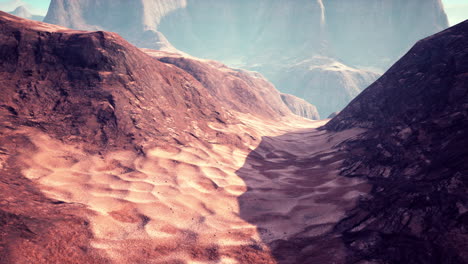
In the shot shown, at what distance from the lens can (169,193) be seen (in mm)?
8117

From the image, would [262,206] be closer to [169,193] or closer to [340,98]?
[169,193]

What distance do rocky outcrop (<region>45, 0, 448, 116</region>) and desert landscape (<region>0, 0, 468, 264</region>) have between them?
66889 mm

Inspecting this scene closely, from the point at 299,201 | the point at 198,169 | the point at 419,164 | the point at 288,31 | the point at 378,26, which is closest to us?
the point at 419,164

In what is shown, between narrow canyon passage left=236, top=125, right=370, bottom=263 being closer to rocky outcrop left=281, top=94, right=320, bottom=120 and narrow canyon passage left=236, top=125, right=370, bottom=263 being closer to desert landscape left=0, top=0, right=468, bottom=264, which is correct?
desert landscape left=0, top=0, right=468, bottom=264

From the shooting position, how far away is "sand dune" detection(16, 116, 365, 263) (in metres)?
5.84

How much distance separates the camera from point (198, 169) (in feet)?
33.3

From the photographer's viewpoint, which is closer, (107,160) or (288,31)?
(107,160)

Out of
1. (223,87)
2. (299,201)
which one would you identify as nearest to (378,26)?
(223,87)

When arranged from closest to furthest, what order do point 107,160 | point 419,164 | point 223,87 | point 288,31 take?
1. point 419,164
2. point 107,160
3. point 223,87
4. point 288,31

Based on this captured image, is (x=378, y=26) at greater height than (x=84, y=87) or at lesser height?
greater

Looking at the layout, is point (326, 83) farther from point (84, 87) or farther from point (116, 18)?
point (84, 87)

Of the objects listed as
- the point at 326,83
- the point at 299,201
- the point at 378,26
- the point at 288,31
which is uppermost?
the point at 378,26

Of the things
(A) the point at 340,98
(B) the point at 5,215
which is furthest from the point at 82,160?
(A) the point at 340,98

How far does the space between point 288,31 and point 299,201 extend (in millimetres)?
114295
